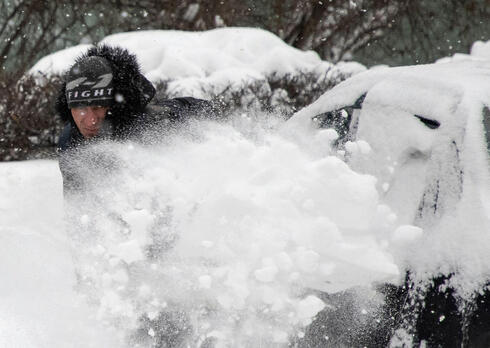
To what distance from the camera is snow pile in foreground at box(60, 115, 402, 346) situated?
283cm

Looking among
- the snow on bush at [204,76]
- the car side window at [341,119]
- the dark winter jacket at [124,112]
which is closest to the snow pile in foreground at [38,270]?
the snow on bush at [204,76]

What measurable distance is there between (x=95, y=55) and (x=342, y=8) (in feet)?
27.9

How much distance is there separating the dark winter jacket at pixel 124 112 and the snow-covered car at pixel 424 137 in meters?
0.99

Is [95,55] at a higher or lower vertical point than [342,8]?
higher

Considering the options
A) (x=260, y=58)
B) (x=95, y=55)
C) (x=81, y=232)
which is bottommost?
(x=260, y=58)

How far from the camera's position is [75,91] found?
151 inches

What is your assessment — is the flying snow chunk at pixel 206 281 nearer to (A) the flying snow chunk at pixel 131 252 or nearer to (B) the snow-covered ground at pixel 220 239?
(B) the snow-covered ground at pixel 220 239

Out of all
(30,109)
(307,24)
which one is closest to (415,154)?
(30,109)

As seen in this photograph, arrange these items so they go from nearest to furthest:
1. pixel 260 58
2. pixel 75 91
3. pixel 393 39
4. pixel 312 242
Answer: pixel 312 242, pixel 75 91, pixel 260 58, pixel 393 39

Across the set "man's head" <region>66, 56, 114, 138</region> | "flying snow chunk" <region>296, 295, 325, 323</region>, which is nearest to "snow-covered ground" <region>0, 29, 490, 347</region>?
"flying snow chunk" <region>296, 295, 325, 323</region>

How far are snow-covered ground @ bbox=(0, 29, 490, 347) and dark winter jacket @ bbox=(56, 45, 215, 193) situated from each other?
10 centimetres

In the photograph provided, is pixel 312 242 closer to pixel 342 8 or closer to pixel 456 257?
pixel 456 257

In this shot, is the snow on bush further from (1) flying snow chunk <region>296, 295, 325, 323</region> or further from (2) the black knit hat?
(1) flying snow chunk <region>296, 295, 325, 323</region>

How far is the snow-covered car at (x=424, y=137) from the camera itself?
2.74 meters
